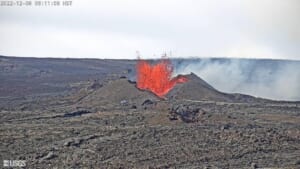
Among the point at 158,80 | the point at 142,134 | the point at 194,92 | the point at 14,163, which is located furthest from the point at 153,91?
the point at 14,163

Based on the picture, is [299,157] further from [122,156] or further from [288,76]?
[288,76]

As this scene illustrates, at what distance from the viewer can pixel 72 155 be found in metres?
14.4

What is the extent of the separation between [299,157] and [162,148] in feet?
11.2

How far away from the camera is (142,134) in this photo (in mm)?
17000

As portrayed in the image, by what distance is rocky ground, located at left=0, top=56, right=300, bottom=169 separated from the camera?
14.2m

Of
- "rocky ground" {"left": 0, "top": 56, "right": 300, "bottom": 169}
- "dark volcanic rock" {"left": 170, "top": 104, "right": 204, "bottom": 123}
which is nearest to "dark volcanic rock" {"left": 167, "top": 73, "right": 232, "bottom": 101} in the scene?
"rocky ground" {"left": 0, "top": 56, "right": 300, "bottom": 169}

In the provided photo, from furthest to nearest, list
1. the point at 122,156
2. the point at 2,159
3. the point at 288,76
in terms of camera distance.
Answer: the point at 288,76 → the point at 122,156 → the point at 2,159

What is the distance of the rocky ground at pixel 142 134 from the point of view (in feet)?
46.5

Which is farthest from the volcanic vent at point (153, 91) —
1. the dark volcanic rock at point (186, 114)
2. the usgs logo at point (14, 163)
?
the usgs logo at point (14, 163)

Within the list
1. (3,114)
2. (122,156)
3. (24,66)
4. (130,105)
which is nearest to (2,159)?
(122,156)

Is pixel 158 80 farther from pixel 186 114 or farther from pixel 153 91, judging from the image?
pixel 186 114

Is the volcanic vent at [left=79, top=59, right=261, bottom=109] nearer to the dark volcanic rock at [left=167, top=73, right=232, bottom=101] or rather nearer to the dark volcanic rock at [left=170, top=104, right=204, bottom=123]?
the dark volcanic rock at [left=167, top=73, right=232, bottom=101]

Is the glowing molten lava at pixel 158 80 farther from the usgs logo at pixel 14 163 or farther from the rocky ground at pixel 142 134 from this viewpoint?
the usgs logo at pixel 14 163

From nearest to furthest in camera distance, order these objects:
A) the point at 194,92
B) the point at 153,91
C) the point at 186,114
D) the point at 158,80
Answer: the point at 186,114, the point at 194,92, the point at 153,91, the point at 158,80
